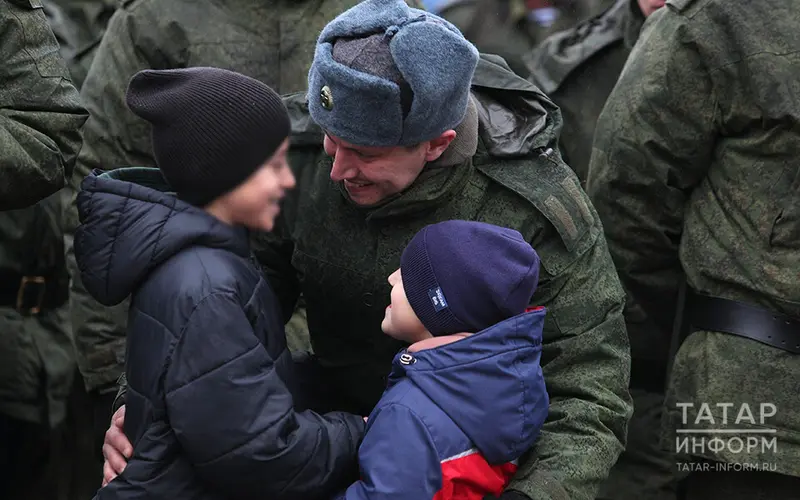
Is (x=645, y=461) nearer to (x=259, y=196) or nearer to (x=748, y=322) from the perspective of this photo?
(x=748, y=322)

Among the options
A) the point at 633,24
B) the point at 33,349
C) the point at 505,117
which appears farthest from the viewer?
the point at 633,24

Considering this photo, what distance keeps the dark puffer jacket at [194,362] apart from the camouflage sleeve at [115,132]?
1.28m

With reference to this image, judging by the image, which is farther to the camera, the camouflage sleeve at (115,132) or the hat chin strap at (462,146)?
the camouflage sleeve at (115,132)

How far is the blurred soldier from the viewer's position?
3420 mm

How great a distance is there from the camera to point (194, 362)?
203 centimetres

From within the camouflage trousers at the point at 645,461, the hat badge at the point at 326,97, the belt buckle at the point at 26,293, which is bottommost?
the camouflage trousers at the point at 645,461

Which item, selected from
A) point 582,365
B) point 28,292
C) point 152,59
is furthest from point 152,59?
point 582,365

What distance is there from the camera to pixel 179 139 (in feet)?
6.92

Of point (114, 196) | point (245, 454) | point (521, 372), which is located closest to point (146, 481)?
point (245, 454)

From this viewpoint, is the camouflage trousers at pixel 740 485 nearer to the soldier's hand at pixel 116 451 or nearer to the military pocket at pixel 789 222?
the military pocket at pixel 789 222

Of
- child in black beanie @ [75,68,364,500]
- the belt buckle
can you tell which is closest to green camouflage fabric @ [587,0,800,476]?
child in black beanie @ [75,68,364,500]

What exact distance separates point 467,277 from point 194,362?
0.54 metres

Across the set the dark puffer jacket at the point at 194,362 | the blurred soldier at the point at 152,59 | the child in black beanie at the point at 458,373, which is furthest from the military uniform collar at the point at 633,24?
the dark puffer jacket at the point at 194,362

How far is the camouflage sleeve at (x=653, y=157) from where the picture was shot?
10.1ft
